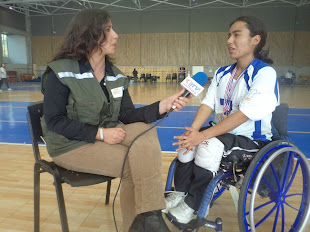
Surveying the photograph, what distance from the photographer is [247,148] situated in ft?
4.43

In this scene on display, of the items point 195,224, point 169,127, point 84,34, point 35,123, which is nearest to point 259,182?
point 195,224

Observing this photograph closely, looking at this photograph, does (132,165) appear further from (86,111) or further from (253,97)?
(253,97)

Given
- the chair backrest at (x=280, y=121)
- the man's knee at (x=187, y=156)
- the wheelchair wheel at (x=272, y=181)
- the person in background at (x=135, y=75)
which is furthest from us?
the person in background at (x=135, y=75)

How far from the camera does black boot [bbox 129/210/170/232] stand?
123 centimetres

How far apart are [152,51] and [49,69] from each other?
18.6 meters

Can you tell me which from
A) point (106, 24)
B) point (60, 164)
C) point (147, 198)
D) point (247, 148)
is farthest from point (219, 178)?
point (106, 24)

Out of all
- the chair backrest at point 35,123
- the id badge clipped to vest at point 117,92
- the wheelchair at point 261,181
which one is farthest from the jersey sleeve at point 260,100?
the chair backrest at point 35,123

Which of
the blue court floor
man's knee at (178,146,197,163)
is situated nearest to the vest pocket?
man's knee at (178,146,197,163)

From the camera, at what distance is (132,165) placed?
1221mm

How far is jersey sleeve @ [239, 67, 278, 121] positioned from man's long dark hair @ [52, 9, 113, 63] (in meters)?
0.85

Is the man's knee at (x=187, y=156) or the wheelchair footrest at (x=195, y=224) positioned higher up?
the man's knee at (x=187, y=156)

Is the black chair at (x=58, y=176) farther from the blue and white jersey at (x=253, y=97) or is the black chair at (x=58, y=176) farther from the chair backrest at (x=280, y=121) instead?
the chair backrest at (x=280, y=121)

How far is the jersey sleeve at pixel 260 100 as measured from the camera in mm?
1325

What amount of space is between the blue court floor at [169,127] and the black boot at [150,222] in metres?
1.99
